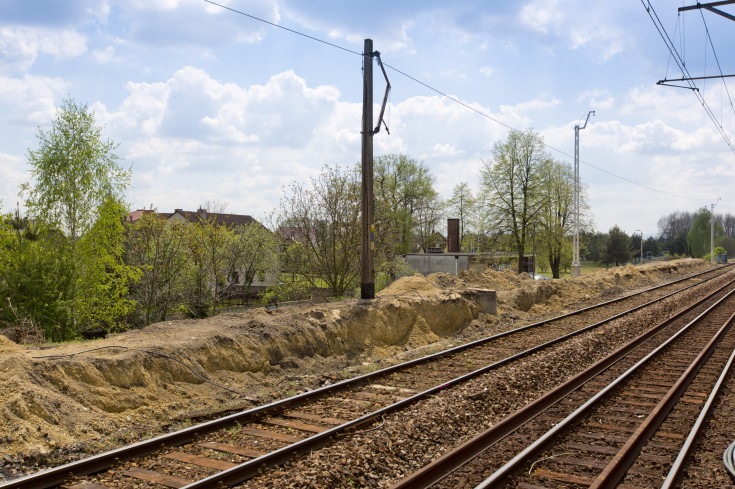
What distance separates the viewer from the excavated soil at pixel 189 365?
765 cm

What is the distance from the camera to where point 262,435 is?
7.58 meters

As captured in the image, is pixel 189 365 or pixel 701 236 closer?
pixel 189 365

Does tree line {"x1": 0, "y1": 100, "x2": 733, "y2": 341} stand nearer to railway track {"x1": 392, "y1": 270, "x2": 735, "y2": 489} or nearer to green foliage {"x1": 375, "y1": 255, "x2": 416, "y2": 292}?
green foliage {"x1": 375, "y1": 255, "x2": 416, "y2": 292}

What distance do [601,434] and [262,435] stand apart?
474 cm

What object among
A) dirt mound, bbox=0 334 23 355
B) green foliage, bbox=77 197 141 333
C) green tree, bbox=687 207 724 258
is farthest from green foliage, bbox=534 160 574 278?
green tree, bbox=687 207 724 258

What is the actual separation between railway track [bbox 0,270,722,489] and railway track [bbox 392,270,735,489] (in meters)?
1.71

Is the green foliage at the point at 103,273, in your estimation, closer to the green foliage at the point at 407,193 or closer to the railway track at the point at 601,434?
the railway track at the point at 601,434

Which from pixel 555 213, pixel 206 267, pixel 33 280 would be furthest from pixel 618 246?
pixel 33 280

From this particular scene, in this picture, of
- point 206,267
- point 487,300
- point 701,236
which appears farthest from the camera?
point 701,236

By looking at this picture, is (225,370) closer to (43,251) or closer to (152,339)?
(152,339)

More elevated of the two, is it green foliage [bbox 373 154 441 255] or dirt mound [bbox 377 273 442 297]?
green foliage [bbox 373 154 441 255]

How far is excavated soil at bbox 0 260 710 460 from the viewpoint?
7648 mm

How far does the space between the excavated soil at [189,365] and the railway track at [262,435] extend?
2.73 ft

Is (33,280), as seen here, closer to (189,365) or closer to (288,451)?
(189,365)
